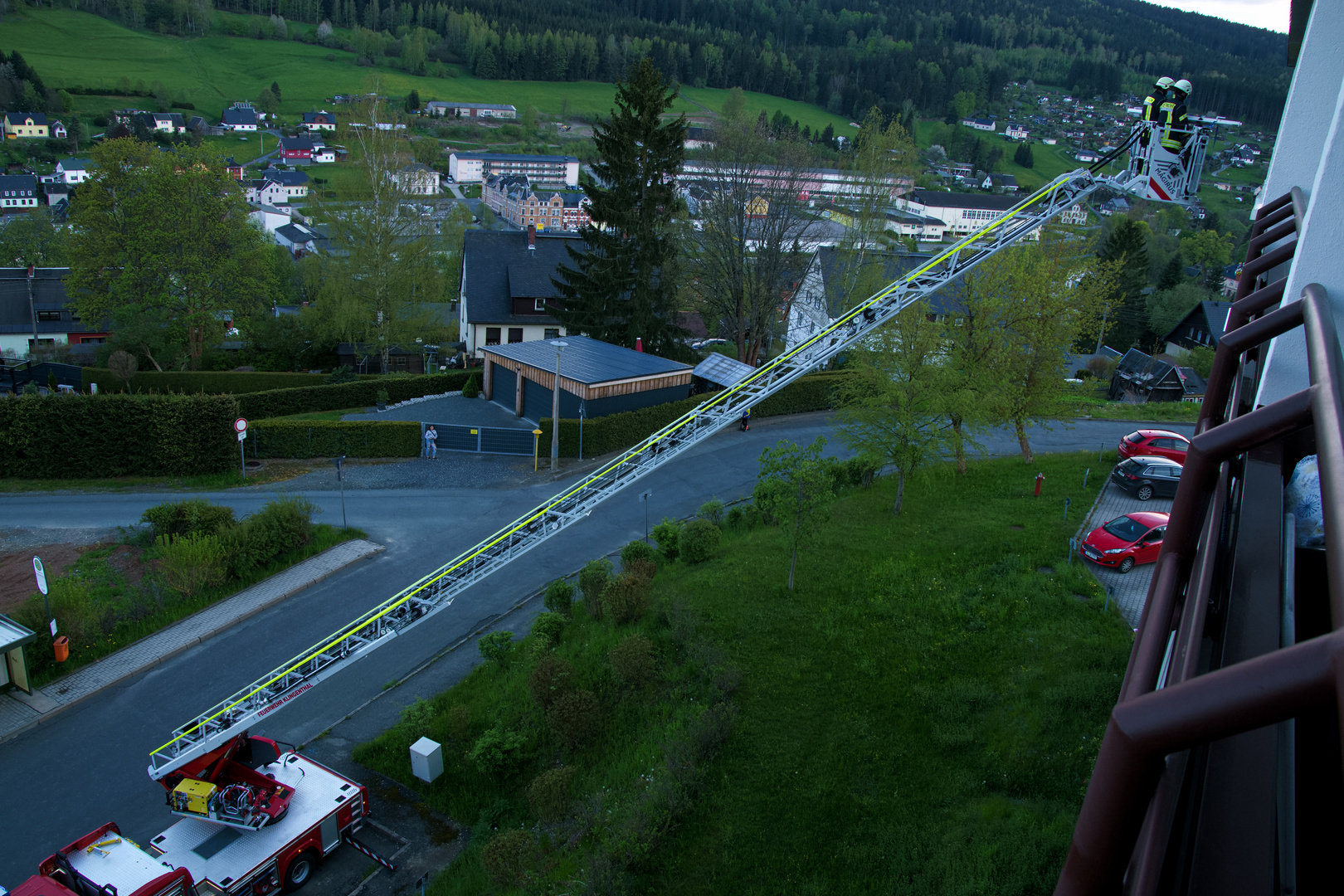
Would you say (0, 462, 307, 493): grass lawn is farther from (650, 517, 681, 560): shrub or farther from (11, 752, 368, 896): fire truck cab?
(11, 752, 368, 896): fire truck cab

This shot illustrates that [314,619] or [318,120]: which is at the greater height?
[318,120]

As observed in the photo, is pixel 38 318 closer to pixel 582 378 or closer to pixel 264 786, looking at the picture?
pixel 582 378

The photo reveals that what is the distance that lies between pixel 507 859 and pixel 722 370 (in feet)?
102

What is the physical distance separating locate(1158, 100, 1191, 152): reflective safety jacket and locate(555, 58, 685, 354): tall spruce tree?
2968 centimetres

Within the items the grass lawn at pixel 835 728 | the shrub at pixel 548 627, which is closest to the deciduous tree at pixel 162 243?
the shrub at pixel 548 627

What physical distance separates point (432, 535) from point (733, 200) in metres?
25.2

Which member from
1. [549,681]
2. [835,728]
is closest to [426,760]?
[549,681]

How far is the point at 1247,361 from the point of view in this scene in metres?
5.70

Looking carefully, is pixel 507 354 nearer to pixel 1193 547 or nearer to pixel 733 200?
pixel 733 200

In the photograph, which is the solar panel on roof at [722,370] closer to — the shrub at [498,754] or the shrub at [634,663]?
the shrub at [634,663]

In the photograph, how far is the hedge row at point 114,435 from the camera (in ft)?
100

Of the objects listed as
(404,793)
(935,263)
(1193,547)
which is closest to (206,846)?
(404,793)

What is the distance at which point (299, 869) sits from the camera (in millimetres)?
14383

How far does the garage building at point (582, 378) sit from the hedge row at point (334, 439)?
18.1ft
